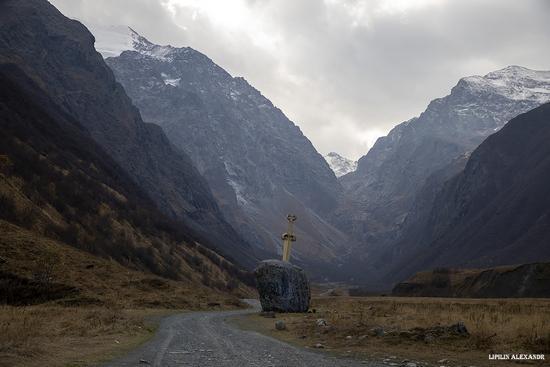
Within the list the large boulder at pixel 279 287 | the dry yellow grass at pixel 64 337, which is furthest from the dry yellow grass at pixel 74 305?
the large boulder at pixel 279 287

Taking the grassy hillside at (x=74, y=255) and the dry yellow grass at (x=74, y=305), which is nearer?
the dry yellow grass at (x=74, y=305)

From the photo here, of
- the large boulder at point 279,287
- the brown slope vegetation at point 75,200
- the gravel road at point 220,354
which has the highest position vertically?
the brown slope vegetation at point 75,200

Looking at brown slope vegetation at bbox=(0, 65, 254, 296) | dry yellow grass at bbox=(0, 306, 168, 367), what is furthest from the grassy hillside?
brown slope vegetation at bbox=(0, 65, 254, 296)

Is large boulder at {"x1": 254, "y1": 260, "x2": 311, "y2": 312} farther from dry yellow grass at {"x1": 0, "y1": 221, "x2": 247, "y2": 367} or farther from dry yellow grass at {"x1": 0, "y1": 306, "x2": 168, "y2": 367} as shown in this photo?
dry yellow grass at {"x1": 0, "y1": 306, "x2": 168, "y2": 367}

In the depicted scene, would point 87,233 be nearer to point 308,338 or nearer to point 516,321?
point 308,338

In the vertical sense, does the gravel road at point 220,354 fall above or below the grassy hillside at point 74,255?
below

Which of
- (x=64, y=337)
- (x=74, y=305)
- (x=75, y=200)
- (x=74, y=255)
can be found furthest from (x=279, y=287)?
(x=75, y=200)

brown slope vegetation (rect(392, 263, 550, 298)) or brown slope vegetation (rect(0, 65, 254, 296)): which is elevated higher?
brown slope vegetation (rect(0, 65, 254, 296))

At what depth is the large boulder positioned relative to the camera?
47.1 m

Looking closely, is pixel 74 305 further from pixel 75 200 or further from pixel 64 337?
pixel 75 200

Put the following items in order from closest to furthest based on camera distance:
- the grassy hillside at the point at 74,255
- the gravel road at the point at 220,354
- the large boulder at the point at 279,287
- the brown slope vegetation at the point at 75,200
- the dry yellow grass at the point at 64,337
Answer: the dry yellow grass at the point at 64,337 → the gravel road at the point at 220,354 → the grassy hillside at the point at 74,255 → the large boulder at the point at 279,287 → the brown slope vegetation at the point at 75,200

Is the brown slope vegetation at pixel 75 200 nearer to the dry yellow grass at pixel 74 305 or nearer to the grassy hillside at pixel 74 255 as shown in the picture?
the grassy hillside at pixel 74 255

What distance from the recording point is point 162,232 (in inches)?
4365

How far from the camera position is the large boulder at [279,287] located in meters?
47.1
